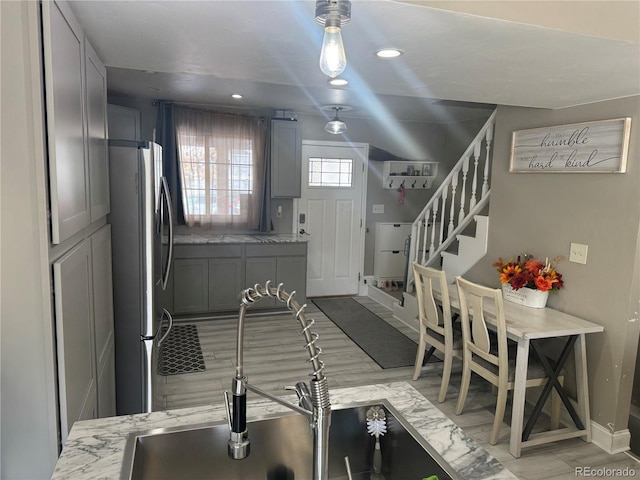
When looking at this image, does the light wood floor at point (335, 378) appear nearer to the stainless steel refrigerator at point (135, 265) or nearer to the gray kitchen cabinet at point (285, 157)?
the stainless steel refrigerator at point (135, 265)

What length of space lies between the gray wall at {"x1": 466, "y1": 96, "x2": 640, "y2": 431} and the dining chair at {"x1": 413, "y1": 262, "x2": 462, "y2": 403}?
2.39 ft

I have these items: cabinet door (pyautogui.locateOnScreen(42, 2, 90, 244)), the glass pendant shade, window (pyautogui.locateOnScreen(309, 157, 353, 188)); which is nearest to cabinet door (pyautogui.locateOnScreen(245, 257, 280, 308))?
window (pyautogui.locateOnScreen(309, 157, 353, 188))

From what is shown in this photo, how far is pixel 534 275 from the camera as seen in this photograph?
309cm

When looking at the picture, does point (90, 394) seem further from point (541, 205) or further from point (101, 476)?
point (541, 205)

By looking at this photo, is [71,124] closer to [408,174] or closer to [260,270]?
[260,270]

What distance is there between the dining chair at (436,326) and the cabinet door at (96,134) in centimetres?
224

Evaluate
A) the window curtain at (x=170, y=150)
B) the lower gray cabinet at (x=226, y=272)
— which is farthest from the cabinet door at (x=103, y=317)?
the window curtain at (x=170, y=150)

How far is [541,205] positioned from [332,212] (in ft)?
10.3

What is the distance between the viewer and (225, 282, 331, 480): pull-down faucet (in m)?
1.01

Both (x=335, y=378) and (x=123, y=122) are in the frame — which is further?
(x=123, y=122)

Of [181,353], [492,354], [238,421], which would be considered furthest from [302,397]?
[181,353]

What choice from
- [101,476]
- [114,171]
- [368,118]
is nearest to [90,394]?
[101,476]

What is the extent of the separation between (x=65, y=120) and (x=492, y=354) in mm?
2728

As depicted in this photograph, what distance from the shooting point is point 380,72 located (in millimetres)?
2295
